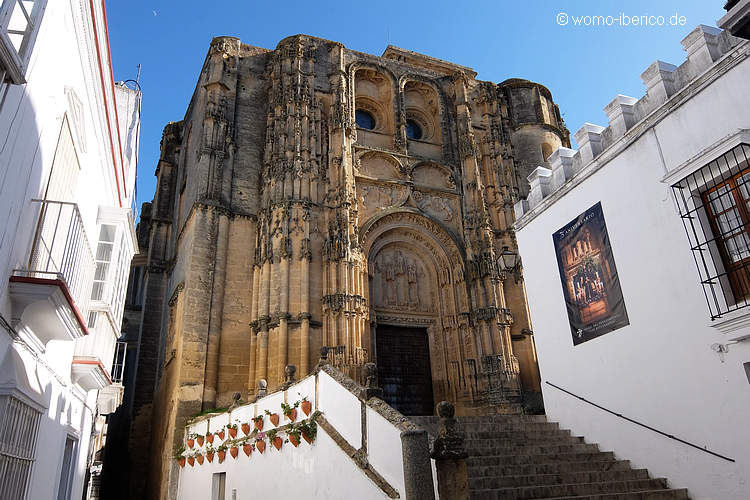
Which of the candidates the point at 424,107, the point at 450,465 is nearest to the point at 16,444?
the point at 450,465

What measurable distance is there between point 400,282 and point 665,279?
10898 mm

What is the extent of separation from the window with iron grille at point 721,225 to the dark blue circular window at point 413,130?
581 inches

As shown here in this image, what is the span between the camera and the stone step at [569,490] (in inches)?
282

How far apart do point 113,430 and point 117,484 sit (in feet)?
9.98

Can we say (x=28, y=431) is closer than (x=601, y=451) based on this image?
Yes

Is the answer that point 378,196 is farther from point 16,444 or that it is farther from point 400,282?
point 16,444

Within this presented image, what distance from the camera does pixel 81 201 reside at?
8.05 metres

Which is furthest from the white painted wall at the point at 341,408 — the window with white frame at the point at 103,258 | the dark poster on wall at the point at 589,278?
the dark poster on wall at the point at 589,278

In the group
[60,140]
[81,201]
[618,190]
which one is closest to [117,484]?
[81,201]

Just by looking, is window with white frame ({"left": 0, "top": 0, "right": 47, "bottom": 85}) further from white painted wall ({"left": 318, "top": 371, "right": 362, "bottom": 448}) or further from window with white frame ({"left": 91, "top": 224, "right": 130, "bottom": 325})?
white painted wall ({"left": 318, "top": 371, "right": 362, "bottom": 448})

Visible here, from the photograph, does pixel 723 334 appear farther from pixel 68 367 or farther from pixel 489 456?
pixel 68 367

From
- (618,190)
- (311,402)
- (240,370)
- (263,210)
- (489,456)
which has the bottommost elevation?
(489,456)

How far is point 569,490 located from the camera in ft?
25.0

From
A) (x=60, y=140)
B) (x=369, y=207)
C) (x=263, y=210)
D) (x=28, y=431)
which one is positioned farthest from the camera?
(x=369, y=207)
